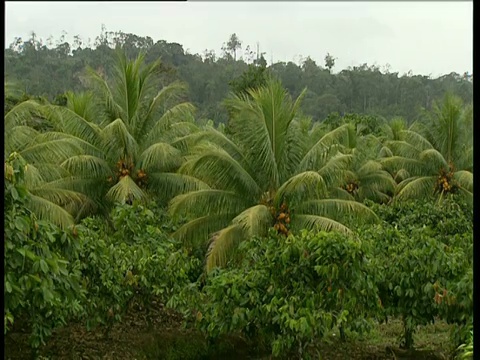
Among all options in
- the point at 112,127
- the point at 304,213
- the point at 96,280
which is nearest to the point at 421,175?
the point at 304,213

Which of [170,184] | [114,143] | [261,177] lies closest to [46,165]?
[114,143]

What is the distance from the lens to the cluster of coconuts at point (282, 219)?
9500 mm

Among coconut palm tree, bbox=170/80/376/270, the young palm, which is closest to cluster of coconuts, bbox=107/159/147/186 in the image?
the young palm

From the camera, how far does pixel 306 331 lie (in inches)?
229

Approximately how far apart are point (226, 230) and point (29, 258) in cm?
588

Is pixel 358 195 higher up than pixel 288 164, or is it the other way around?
pixel 288 164

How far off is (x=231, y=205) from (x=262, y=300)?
149 inches

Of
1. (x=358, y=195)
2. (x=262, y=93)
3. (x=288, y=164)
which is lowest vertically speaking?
(x=358, y=195)

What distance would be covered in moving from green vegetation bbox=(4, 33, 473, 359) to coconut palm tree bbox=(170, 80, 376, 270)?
28 mm

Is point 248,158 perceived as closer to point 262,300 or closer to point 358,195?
point 262,300

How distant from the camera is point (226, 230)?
30.7 ft

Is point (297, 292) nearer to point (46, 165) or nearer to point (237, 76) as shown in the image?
point (46, 165)

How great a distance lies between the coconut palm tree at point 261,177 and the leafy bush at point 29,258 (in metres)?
4.70

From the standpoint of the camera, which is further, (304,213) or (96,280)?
(304,213)
